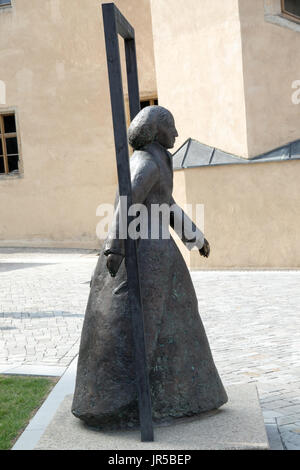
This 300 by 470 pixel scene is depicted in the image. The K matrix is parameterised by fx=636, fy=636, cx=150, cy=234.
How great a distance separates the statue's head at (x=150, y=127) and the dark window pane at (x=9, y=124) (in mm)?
16068

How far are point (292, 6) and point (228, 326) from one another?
25.3 ft

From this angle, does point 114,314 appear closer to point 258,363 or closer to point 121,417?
point 121,417

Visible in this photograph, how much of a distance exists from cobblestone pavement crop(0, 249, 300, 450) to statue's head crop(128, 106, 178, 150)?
1926mm

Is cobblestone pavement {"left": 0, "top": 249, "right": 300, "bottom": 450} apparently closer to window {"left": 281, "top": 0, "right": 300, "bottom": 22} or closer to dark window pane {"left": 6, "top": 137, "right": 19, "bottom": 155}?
window {"left": 281, "top": 0, "right": 300, "bottom": 22}

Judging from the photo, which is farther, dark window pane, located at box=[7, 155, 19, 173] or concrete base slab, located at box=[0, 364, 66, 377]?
dark window pane, located at box=[7, 155, 19, 173]

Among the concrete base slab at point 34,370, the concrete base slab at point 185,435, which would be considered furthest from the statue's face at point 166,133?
the concrete base slab at point 34,370

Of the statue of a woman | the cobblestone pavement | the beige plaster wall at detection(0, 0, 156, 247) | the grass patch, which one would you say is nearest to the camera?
the statue of a woman

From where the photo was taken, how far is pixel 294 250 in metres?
11.8

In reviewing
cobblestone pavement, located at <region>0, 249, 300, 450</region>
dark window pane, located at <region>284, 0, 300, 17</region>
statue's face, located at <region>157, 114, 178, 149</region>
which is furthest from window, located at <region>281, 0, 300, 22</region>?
statue's face, located at <region>157, 114, 178, 149</region>

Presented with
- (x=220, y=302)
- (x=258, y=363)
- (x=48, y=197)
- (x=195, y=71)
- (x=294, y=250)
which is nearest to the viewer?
(x=258, y=363)

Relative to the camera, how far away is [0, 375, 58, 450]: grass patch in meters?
4.33

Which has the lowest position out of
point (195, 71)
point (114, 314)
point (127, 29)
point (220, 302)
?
point (220, 302)
